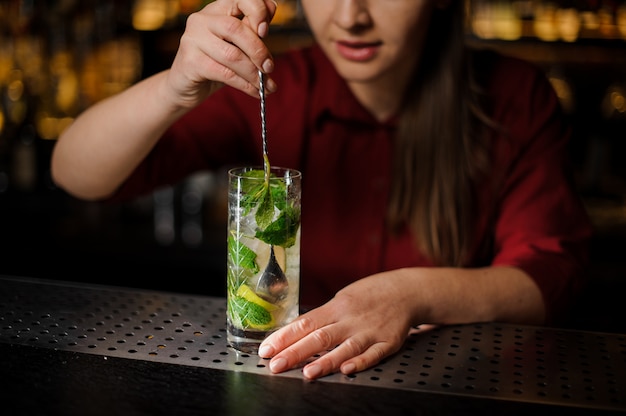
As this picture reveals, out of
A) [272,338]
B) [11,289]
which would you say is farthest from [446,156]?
[11,289]

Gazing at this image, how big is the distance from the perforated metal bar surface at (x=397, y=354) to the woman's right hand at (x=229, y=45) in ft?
1.36

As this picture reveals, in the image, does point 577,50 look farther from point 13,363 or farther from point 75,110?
point 13,363

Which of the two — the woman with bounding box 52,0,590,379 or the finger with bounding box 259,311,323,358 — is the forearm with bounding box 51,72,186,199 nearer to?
the woman with bounding box 52,0,590,379

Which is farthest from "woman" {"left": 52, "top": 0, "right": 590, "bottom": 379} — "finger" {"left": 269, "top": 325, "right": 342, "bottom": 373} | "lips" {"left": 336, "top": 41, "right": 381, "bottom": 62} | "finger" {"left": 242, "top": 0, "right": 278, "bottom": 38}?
"finger" {"left": 269, "top": 325, "right": 342, "bottom": 373}

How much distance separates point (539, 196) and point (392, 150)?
373 mm

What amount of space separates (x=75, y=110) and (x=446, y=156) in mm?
2275

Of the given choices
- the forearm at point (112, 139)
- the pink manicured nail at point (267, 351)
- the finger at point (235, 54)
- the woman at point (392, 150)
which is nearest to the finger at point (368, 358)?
the pink manicured nail at point (267, 351)

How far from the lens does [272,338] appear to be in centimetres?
127

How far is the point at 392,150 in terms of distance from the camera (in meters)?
2.07

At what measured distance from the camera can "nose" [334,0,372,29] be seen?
166cm

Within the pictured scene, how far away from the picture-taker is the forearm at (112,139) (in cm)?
162

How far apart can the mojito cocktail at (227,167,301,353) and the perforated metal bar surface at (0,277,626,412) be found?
0.23 ft

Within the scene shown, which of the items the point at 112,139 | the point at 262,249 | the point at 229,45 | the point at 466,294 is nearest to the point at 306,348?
the point at 262,249

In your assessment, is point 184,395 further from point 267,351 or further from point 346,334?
point 346,334
